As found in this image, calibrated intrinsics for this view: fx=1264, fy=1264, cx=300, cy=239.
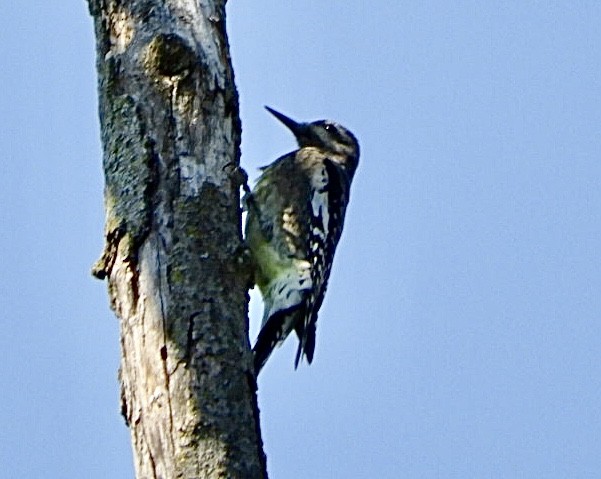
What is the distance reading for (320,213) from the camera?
603cm

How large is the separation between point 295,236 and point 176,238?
2.02 m

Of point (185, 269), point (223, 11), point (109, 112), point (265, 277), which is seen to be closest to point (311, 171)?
point (265, 277)

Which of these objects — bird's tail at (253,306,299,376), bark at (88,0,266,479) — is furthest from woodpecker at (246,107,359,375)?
bark at (88,0,266,479)

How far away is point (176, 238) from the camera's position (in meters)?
3.87

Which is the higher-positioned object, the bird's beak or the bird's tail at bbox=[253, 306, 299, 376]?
the bird's beak

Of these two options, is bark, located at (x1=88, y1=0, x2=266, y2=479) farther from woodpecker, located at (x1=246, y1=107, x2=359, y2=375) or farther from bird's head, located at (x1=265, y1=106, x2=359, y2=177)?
bird's head, located at (x1=265, y1=106, x2=359, y2=177)

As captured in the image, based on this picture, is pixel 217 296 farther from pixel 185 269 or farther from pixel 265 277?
pixel 265 277

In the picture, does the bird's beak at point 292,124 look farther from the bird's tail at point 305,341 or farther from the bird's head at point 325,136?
the bird's tail at point 305,341

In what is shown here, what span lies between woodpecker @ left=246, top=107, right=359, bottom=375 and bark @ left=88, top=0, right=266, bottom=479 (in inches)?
37.3

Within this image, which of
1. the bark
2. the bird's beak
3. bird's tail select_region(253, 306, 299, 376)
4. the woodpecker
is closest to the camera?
the bark

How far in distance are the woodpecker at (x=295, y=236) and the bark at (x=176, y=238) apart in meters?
0.95

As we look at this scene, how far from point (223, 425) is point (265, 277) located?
189cm

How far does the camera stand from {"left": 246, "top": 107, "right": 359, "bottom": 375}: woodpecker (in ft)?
17.8

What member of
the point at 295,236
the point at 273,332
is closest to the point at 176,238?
the point at 273,332
